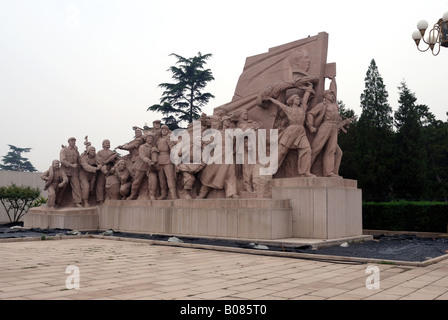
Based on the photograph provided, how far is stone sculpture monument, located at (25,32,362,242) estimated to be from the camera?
10930mm

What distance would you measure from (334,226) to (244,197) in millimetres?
2497

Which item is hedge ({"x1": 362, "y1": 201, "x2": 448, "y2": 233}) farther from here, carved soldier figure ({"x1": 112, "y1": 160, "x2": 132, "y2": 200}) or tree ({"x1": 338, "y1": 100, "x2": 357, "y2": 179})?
tree ({"x1": 338, "y1": 100, "x2": 357, "y2": 179})

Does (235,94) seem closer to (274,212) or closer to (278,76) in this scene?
(278,76)

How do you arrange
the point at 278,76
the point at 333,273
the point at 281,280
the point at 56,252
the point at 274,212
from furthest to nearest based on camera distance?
the point at 278,76 < the point at 274,212 < the point at 56,252 < the point at 333,273 < the point at 281,280

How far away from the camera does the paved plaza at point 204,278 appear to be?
4.75m

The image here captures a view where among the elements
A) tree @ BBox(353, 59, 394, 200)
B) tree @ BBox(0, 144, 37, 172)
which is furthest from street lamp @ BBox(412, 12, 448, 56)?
tree @ BBox(0, 144, 37, 172)

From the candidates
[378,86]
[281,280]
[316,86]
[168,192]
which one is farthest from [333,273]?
[378,86]

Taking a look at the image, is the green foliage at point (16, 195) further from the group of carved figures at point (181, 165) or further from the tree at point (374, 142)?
the tree at point (374, 142)

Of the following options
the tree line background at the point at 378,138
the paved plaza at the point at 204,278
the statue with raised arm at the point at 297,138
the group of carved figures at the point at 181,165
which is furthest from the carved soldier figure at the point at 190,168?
the tree line background at the point at 378,138

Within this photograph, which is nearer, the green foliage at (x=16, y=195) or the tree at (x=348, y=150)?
the green foliage at (x=16, y=195)

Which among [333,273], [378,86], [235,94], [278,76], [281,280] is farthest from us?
[378,86]

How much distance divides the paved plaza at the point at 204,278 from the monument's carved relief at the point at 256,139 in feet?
12.1

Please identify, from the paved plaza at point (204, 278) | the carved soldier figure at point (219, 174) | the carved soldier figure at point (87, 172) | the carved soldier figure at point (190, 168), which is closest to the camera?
the paved plaza at point (204, 278)

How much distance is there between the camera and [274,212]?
1059cm
